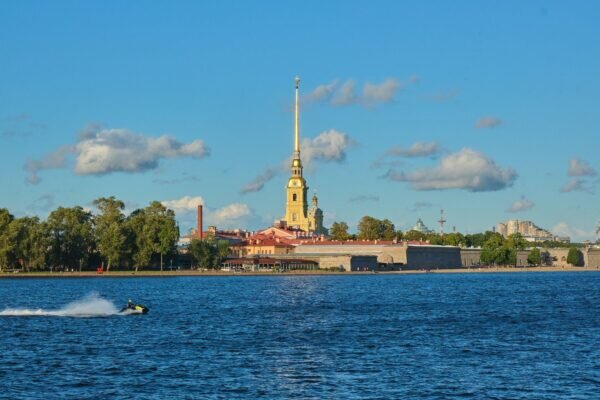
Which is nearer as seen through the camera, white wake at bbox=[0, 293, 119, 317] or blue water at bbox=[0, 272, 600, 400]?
blue water at bbox=[0, 272, 600, 400]

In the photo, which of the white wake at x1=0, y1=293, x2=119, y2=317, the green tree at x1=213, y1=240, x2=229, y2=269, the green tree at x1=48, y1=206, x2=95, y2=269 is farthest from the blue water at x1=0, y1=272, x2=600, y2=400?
the green tree at x1=213, y1=240, x2=229, y2=269

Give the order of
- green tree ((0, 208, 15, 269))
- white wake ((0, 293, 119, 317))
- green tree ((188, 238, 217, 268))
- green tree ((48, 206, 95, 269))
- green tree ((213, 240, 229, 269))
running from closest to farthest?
1. white wake ((0, 293, 119, 317))
2. green tree ((0, 208, 15, 269))
3. green tree ((48, 206, 95, 269))
4. green tree ((188, 238, 217, 268))
5. green tree ((213, 240, 229, 269))

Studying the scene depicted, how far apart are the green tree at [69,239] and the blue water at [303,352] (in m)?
79.8

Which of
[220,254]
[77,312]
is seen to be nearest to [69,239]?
[220,254]

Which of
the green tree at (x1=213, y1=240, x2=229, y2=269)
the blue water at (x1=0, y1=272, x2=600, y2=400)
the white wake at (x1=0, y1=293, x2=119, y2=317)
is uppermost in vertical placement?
the green tree at (x1=213, y1=240, x2=229, y2=269)

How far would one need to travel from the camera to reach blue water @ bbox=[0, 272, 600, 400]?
36.4m

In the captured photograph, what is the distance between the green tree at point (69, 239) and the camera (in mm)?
157625

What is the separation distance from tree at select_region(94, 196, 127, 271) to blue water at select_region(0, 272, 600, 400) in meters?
78.8

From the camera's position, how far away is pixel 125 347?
4825 cm

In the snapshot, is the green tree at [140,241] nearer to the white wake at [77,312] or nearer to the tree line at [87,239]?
the tree line at [87,239]

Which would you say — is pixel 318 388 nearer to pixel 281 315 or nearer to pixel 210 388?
pixel 210 388

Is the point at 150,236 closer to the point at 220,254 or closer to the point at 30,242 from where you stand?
the point at 30,242

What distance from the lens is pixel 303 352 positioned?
46.5 m

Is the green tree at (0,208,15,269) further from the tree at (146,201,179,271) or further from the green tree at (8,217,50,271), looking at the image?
the tree at (146,201,179,271)
